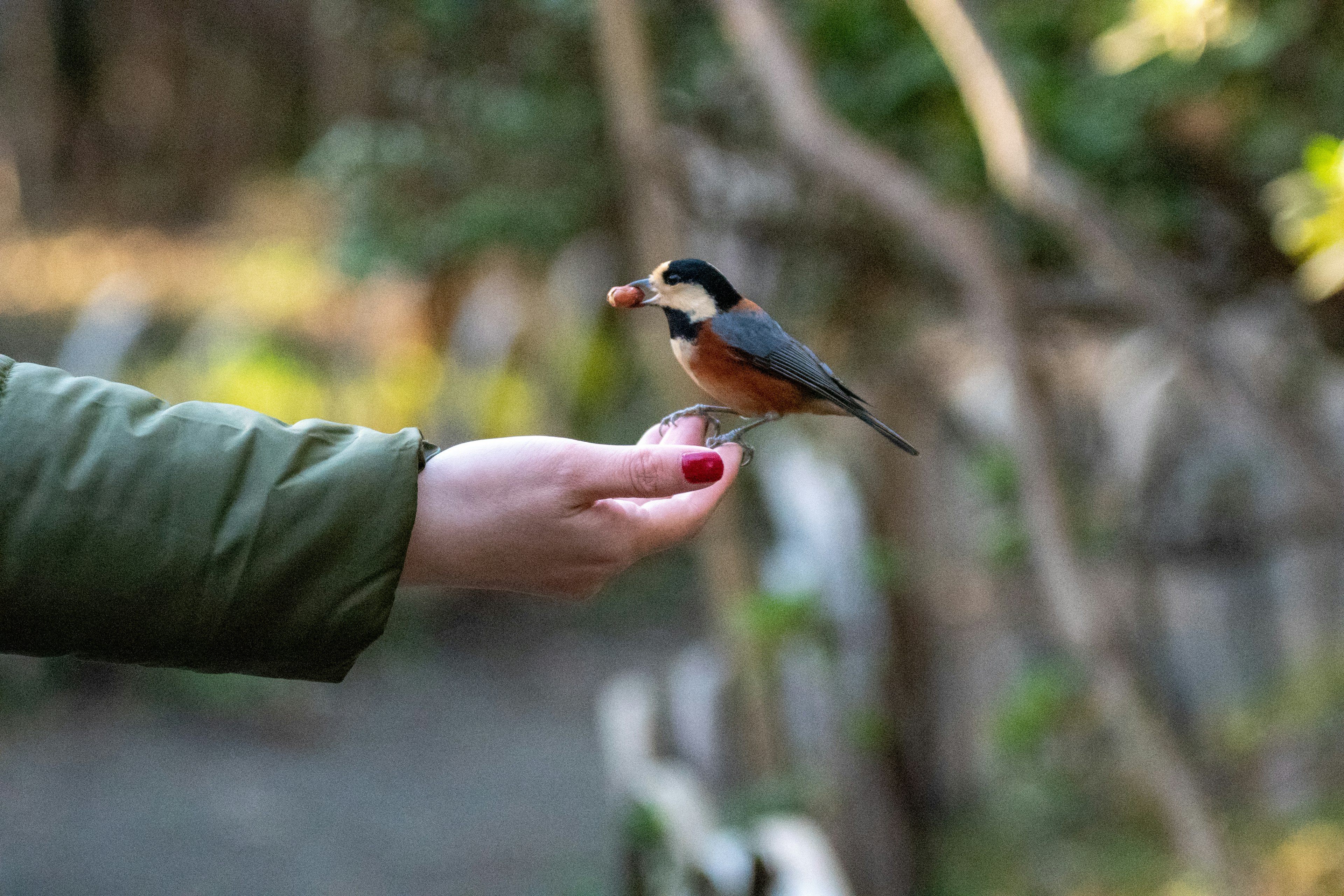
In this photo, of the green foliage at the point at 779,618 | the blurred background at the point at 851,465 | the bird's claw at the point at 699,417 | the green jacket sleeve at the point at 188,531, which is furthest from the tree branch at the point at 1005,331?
the green jacket sleeve at the point at 188,531

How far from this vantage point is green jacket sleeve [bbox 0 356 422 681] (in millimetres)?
1167

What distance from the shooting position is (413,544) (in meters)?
1.33

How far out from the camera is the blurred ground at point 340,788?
434cm

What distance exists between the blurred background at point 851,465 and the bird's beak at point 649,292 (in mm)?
763

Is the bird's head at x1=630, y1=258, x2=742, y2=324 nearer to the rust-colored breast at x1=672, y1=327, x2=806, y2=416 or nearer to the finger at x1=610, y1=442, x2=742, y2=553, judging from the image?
the rust-colored breast at x1=672, y1=327, x2=806, y2=416

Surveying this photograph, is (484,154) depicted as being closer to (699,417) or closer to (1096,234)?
(1096,234)

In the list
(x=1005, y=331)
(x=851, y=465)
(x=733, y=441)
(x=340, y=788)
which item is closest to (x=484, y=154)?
(x=851, y=465)

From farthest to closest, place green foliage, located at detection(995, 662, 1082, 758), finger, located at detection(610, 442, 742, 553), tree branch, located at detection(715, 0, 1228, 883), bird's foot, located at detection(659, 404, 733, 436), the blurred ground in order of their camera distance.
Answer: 1. the blurred ground
2. green foliage, located at detection(995, 662, 1082, 758)
3. tree branch, located at detection(715, 0, 1228, 883)
4. bird's foot, located at detection(659, 404, 733, 436)
5. finger, located at detection(610, 442, 742, 553)

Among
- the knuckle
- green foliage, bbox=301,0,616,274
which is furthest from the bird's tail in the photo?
green foliage, bbox=301,0,616,274

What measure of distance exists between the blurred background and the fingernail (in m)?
0.76

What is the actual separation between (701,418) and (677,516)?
0.46 ft

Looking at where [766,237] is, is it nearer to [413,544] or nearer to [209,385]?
[413,544]

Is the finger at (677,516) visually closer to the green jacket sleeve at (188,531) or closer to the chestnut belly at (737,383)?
the chestnut belly at (737,383)

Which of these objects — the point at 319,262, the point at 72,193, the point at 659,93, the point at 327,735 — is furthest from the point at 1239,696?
the point at 72,193
